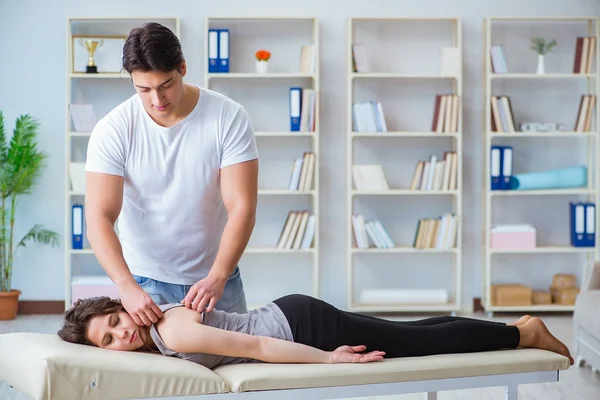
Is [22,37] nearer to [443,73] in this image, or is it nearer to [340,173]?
[340,173]

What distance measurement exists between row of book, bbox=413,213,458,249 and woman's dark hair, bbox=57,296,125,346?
319cm

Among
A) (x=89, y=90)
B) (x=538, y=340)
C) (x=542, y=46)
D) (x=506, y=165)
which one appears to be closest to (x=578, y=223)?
(x=506, y=165)

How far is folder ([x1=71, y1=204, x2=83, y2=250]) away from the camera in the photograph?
16.4 ft

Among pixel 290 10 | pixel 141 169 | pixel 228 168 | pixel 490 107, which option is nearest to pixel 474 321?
pixel 228 168

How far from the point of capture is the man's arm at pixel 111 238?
204 cm

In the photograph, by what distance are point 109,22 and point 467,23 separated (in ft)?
7.30

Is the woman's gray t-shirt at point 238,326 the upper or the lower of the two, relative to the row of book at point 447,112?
lower

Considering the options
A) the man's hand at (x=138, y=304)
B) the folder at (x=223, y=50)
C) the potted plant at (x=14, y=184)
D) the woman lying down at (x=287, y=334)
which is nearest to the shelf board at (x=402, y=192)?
the folder at (x=223, y=50)

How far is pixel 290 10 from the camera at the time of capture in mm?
5191

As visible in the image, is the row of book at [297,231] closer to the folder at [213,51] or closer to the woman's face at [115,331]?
the folder at [213,51]

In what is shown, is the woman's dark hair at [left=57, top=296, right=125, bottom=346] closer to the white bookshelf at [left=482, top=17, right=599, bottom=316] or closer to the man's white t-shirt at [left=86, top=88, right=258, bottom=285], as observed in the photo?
the man's white t-shirt at [left=86, top=88, right=258, bottom=285]

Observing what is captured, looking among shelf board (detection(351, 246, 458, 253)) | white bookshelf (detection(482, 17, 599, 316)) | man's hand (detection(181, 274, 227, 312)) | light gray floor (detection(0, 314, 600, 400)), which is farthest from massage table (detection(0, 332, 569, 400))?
white bookshelf (detection(482, 17, 599, 316))

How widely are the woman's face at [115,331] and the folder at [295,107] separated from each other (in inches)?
120

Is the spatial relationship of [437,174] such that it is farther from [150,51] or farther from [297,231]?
[150,51]
